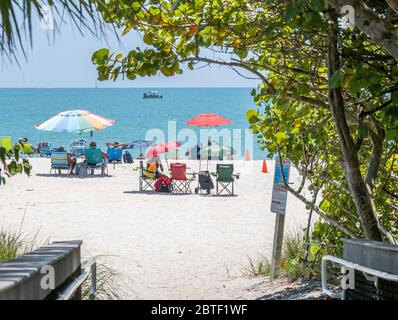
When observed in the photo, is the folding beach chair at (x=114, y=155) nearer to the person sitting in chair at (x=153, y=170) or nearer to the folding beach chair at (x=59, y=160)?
the folding beach chair at (x=59, y=160)

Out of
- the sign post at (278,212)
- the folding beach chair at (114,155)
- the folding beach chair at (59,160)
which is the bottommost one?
the sign post at (278,212)

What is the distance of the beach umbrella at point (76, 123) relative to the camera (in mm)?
23109

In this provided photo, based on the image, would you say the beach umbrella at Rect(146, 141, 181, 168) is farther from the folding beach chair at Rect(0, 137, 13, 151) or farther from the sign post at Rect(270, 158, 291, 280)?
the folding beach chair at Rect(0, 137, 13, 151)

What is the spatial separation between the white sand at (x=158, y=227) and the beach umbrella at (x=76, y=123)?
11.0ft

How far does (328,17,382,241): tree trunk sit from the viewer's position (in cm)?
453

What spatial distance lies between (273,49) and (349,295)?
2.74m

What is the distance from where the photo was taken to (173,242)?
Result: 416 inches

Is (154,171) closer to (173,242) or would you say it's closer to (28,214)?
(28,214)

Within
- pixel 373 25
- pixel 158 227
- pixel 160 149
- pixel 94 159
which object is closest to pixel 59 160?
pixel 94 159

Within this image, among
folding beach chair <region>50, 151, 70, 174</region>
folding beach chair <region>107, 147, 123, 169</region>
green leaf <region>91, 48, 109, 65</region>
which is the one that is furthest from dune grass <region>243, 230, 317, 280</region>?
folding beach chair <region>107, 147, 123, 169</region>

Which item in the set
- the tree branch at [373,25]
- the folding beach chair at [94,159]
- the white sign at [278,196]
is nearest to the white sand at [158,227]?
the white sign at [278,196]

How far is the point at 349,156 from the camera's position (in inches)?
184

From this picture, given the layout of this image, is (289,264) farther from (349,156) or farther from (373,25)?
(373,25)
